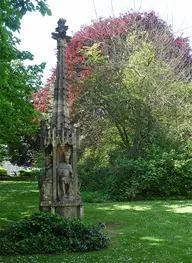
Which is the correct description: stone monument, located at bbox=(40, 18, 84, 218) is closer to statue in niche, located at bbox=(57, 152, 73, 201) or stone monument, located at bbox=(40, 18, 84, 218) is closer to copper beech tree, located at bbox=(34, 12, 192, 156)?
statue in niche, located at bbox=(57, 152, 73, 201)

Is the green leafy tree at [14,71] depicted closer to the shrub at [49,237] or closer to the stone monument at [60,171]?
the stone monument at [60,171]

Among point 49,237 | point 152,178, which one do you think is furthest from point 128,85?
point 49,237

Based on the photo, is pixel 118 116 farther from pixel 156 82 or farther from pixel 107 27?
pixel 107 27

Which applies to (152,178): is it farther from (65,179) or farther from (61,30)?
(61,30)

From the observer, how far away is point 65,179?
1048cm

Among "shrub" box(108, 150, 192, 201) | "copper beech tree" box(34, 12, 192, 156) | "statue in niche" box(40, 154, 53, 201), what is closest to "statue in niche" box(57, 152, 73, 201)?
"statue in niche" box(40, 154, 53, 201)

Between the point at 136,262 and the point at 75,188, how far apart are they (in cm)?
430

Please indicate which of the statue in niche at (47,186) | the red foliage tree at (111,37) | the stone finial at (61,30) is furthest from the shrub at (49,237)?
the red foliage tree at (111,37)

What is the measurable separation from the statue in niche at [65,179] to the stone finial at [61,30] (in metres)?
4.34

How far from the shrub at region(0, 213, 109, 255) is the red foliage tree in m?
17.9

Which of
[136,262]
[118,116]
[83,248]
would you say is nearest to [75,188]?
[83,248]

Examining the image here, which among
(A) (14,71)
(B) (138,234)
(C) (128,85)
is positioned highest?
(C) (128,85)

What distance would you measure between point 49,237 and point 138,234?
2962mm

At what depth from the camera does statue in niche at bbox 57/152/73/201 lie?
413 inches
